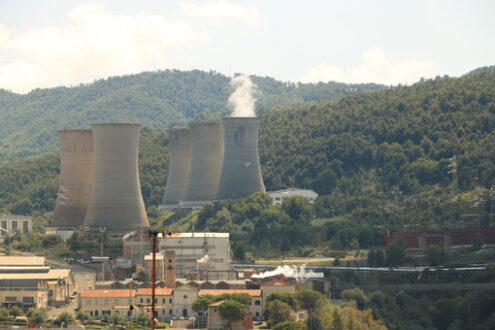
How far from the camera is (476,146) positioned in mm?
108625

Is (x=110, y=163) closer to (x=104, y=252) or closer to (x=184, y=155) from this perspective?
(x=104, y=252)

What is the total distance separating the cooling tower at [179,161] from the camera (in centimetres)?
10669

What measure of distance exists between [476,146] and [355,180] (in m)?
12.8

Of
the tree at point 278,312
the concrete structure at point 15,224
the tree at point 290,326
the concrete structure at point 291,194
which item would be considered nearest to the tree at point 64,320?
the tree at point 278,312

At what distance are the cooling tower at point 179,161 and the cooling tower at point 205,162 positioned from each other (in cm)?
385

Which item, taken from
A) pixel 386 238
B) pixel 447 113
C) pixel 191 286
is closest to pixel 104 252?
pixel 191 286

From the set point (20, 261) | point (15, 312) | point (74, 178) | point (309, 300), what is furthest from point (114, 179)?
point (309, 300)

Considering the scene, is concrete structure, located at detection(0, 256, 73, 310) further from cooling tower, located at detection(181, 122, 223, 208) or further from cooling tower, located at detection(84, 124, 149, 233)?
cooling tower, located at detection(181, 122, 223, 208)

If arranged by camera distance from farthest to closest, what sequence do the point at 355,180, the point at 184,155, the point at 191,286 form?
the point at 355,180, the point at 184,155, the point at 191,286

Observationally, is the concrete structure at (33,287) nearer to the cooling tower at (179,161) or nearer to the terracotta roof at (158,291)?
the terracotta roof at (158,291)

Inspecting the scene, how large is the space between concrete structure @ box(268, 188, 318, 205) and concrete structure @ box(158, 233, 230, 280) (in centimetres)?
3339

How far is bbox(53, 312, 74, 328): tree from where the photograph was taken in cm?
5778

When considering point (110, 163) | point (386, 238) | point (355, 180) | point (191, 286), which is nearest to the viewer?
point (191, 286)

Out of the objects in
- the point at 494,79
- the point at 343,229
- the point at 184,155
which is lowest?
the point at 343,229
